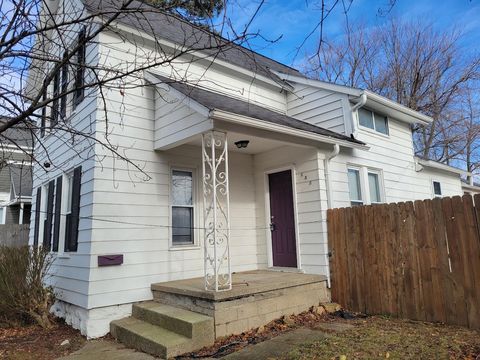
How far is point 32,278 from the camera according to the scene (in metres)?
6.28

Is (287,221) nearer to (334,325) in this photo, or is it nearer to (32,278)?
(334,325)

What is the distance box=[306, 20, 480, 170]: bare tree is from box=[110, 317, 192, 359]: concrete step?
1577 cm

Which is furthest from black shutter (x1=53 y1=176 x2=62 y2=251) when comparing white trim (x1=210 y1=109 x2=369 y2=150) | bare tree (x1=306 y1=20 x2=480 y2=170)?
bare tree (x1=306 y1=20 x2=480 y2=170)

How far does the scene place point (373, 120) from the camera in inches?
376

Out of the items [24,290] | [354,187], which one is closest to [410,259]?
[354,187]

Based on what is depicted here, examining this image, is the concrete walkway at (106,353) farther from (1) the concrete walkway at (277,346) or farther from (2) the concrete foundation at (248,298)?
(1) the concrete walkway at (277,346)

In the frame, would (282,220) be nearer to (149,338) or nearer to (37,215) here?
(149,338)

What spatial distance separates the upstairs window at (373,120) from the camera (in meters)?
9.13

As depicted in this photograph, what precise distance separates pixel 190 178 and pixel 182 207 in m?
0.63

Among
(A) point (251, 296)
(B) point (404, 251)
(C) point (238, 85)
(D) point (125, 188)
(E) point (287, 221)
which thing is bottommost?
(A) point (251, 296)

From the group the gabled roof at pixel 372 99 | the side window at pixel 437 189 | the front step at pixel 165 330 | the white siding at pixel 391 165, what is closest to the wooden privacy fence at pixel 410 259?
the white siding at pixel 391 165

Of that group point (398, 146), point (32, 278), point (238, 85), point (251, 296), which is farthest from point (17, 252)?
point (398, 146)

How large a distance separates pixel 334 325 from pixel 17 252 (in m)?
5.87

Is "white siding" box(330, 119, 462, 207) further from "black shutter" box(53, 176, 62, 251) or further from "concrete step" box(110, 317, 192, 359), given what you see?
"black shutter" box(53, 176, 62, 251)
